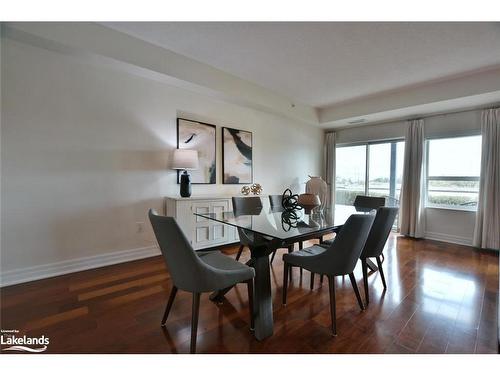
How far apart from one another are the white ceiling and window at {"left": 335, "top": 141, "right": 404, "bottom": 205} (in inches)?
59.9

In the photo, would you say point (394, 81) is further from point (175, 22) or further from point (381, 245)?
point (175, 22)

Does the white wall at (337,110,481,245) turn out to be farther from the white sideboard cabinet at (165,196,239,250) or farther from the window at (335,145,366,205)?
the white sideboard cabinet at (165,196,239,250)

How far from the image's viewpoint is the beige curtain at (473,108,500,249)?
3416mm

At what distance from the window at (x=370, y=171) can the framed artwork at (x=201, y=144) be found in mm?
3296

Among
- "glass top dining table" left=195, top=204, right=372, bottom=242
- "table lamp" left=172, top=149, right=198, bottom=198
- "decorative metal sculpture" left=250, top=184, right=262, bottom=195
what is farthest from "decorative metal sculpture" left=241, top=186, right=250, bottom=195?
"glass top dining table" left=195, top=204, right=372, bottom=242

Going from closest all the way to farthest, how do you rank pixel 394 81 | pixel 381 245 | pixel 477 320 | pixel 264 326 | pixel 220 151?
pixel 264 326 < pixel 477 320 < pixel 381 245 < pixel 394 81 < pixel 220 151

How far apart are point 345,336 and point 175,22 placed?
9.81 ft

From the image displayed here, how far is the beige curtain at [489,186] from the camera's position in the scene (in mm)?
3416

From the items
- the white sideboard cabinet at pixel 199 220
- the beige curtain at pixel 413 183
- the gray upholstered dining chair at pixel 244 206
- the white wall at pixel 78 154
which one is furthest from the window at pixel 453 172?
the white wall at pixel 78 154

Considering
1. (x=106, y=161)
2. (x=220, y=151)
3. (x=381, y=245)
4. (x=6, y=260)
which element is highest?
(x=220, y=151)

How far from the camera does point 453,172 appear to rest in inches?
156

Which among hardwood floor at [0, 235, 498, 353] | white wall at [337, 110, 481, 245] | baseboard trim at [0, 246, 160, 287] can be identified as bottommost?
hardwood floor at [0, 235, 498, 353]
